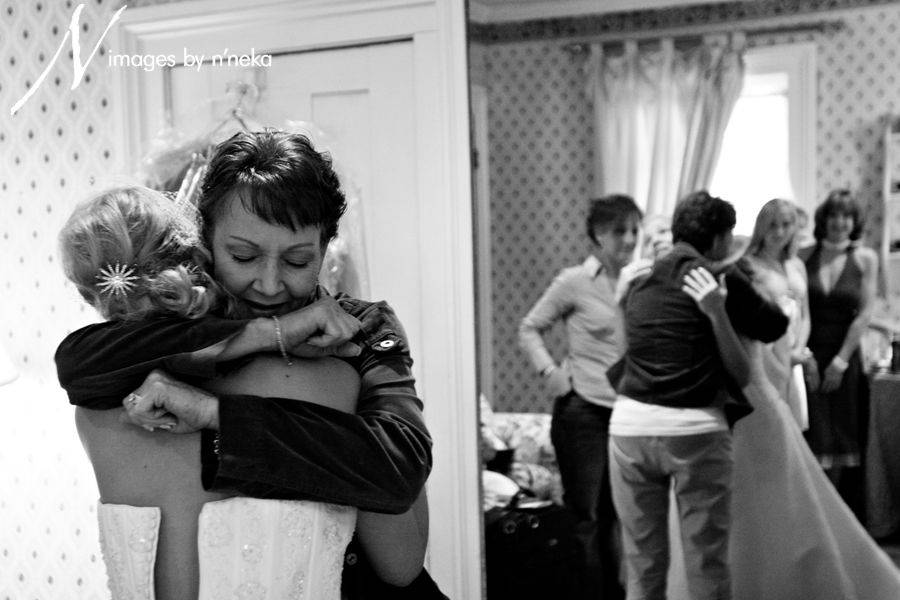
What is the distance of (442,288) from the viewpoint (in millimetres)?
2068

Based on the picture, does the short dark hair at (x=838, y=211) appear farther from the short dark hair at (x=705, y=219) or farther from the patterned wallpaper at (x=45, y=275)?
the patterned wallpaper at (x=45, y=275)

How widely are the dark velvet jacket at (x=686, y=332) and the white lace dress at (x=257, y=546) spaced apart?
861mm

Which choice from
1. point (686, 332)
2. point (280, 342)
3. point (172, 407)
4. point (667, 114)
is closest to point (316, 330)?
point (280, 342)

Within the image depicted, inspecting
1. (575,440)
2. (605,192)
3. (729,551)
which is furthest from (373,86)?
(729,551)

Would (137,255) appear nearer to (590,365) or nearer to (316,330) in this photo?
(316,330)

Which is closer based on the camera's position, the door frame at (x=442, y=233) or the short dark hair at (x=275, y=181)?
the short dark hair at (x=275, y=181)

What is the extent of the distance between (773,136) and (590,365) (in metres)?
0.54

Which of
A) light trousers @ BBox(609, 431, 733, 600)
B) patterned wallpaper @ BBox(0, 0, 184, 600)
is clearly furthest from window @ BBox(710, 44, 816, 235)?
patterned wallpaper @ BBox(0, 0, 184, 600)

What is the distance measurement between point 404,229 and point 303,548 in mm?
1160

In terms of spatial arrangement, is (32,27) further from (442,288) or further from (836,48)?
(836,48)

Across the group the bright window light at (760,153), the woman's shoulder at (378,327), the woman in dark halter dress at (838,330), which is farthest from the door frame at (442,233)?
the woman's shoulder at (378,327)

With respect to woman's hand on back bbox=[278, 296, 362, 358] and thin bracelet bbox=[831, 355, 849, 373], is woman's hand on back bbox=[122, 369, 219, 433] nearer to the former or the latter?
woman's hand on back bbox=[278, 296, 362, 358]

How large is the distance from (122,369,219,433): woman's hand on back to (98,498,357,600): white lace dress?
0.30 ft

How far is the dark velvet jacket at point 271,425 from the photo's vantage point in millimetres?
1008
